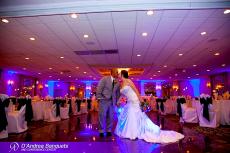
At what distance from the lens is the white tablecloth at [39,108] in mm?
8065

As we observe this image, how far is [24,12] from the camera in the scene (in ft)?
16.8

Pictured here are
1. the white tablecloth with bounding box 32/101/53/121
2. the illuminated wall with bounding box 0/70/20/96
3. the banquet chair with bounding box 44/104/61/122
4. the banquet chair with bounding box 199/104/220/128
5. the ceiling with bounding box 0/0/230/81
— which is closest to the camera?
the ceiling with bounding box 0/0/230/81

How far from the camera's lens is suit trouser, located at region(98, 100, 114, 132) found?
4.66m

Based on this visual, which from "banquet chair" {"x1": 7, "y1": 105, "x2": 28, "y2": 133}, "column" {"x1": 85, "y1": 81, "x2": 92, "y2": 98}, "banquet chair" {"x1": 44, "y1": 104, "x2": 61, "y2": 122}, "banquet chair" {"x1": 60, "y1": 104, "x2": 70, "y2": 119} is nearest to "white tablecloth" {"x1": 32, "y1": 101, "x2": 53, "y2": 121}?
"banquet chair" {"x1": 44, "y1": 104, "x2": 61, "y2": 122}

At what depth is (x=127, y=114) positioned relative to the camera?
4438mm

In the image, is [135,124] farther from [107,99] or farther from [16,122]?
[16,122]

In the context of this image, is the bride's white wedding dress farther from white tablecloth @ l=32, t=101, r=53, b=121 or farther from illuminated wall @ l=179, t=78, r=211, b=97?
illuminated wall @ l=179, t=78, r=211, b=97

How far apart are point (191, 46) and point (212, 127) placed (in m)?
3.81

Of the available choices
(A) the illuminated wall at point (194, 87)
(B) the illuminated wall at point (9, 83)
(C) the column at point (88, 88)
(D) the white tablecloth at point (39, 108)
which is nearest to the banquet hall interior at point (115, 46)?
(D) the white tablecloth at point (39, 108)

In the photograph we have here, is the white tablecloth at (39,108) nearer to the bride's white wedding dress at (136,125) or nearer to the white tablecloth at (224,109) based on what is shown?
the bride's white wedding dress at (136,125)

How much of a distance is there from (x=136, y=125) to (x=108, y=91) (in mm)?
1068

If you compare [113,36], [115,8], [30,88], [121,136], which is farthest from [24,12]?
[30,88]

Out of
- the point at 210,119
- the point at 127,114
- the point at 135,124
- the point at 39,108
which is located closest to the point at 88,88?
the point at 39,108

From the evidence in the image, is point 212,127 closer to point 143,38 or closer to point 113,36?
point 143,38
